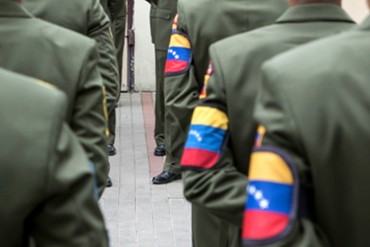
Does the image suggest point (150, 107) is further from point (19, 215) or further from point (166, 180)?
point (19, 215)

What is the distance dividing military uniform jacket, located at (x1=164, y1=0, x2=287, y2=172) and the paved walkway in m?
1.46

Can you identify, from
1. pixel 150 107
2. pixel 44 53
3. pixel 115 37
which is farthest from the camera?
pixel 150 107

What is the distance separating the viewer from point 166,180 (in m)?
6.77

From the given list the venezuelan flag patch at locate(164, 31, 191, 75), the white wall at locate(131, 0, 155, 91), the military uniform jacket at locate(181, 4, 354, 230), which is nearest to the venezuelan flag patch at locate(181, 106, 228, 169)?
the military uniform jacket at locate(181, 4, 354, 230)

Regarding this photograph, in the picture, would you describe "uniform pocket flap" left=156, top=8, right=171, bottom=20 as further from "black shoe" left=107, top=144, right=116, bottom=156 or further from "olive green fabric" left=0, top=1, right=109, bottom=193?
"olive green fabric" left=0, top=1, right=109, bottom=193

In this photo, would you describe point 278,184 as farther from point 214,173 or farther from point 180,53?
point 180,53

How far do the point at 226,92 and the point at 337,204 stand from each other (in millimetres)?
757

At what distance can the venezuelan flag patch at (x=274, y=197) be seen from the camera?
1979mm

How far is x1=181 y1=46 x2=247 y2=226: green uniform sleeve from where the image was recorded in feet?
8.77

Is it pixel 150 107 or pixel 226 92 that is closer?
pixel 226 92

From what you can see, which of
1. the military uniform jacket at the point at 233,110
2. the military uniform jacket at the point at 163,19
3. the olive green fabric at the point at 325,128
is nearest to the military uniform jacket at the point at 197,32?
the military uniform jacket at the point at 233,110

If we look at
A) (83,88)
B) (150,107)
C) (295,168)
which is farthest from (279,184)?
(150,107)

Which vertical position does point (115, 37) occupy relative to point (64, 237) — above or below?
below

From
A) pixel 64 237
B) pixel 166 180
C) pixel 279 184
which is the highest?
pixel 279 184
